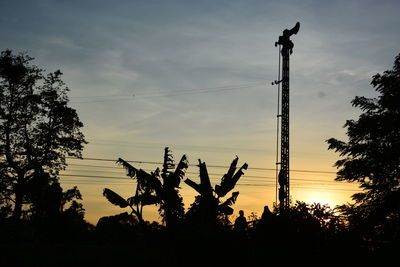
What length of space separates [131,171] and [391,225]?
10853 millimetres

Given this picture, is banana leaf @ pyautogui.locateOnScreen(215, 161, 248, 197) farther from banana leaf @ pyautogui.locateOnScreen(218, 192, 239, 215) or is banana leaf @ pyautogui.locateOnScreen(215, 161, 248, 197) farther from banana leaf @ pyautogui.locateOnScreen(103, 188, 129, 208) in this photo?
banana leaf @ pyautogui.locateOnScreen(103, 188, 129, 208)

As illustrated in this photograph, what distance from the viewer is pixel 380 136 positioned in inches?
743

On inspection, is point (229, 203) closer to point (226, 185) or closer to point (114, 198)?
point (226, 185)

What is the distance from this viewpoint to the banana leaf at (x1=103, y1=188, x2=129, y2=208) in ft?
53.5

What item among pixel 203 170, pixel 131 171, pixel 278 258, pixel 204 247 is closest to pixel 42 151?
pixel 131 171

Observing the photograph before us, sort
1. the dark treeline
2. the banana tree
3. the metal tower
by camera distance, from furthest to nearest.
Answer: the metal tower, the banana tree, the dark treeline

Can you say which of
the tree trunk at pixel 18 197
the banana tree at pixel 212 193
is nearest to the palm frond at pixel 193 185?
the banana tree at pixel 212 193

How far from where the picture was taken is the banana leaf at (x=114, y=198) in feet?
53.5

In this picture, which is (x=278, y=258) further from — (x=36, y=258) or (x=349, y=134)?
(x=349, y=134)

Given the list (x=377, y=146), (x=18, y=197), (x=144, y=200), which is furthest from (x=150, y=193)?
(x=18, y=197)

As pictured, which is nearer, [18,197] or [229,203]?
[229,203]

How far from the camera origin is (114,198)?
16312mm

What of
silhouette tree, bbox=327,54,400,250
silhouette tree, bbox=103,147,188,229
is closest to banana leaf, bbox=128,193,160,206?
Answer: silhouette tree, bbox=103,147,188,229

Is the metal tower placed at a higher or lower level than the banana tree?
higher
